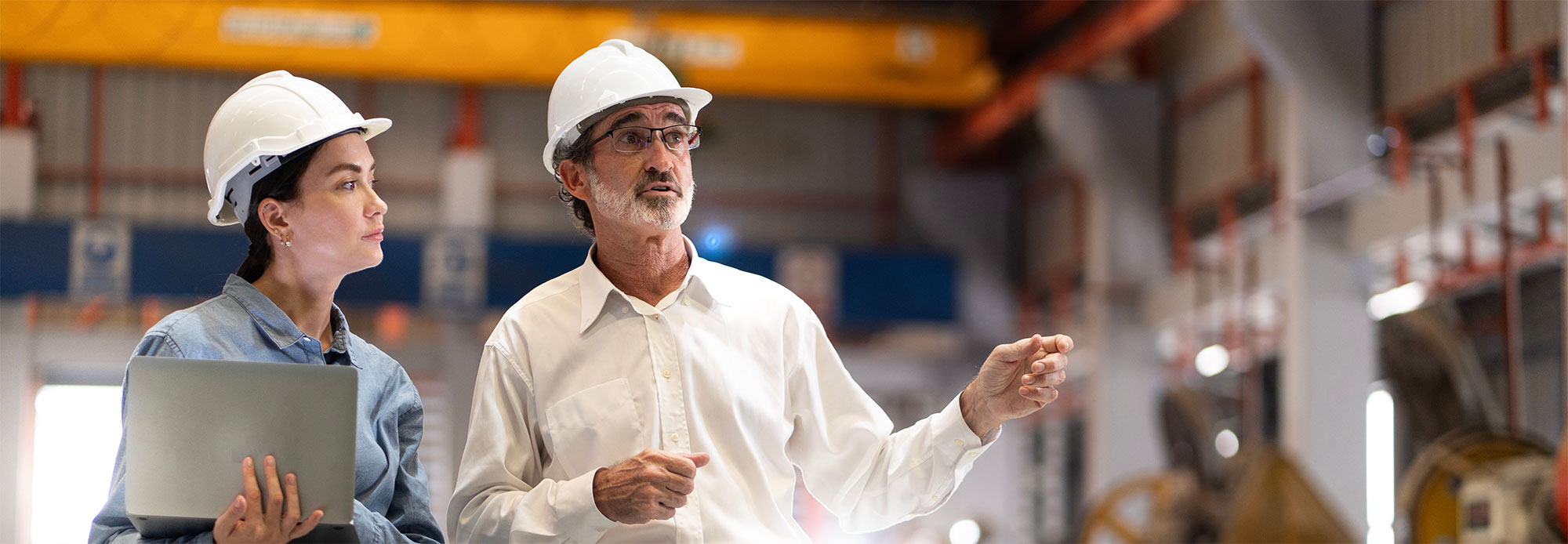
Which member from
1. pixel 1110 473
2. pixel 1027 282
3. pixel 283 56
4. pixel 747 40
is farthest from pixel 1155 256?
pixel 283 56

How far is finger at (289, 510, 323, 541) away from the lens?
3123 mm

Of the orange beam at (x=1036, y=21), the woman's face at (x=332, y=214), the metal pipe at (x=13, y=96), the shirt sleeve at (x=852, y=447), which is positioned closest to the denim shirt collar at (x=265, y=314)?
the woman's face at (x=332, y=214)

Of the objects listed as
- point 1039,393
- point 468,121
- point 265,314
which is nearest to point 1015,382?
point 1039,393

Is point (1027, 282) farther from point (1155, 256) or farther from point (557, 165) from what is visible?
point (557, 165)

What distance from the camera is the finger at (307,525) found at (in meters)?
3.12

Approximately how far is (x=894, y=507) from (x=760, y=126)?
60.1 feet

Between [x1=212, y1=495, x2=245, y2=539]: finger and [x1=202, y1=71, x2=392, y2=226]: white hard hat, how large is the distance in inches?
33.4

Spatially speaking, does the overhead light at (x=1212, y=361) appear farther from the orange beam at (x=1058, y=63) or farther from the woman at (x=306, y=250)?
the woman at (x=306, y=250)

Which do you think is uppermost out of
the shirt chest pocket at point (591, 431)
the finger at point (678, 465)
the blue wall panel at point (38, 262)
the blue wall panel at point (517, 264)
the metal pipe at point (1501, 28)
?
the metal pipe at point (1501, 28)

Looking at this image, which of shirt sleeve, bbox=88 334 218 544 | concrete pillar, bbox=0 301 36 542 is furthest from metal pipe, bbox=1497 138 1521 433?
shirt sleeve, bbox=88 334 218 544

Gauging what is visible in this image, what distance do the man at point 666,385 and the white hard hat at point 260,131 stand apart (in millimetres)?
609

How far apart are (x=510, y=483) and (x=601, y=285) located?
559 millimetres

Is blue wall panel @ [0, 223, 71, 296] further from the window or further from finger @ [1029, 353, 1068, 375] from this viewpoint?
finger @ [1029, 353, 1068, 375]

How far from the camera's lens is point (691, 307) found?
393 centimetres
